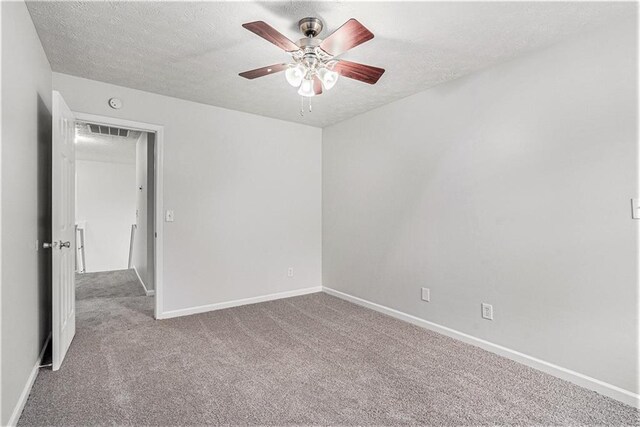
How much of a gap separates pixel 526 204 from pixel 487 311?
92 centimetres

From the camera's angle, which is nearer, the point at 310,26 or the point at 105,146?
the point at 310,26

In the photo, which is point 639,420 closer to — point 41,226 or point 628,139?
point 628,139

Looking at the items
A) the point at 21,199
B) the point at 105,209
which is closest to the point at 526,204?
the point at 21,199

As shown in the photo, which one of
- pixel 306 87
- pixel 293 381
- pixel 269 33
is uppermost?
pixel 269 33

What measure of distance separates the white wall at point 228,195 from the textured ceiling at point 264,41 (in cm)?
38

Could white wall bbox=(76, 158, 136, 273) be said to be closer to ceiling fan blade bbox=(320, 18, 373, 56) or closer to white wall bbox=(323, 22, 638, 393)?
white wall bbox=(323, 22, 638, 393)

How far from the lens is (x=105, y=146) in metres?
5.88

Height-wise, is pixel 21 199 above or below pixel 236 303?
above

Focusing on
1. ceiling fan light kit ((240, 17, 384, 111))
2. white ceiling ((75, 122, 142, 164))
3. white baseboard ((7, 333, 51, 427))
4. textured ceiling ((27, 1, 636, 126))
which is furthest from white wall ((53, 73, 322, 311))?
white ceiling ((75, 122, 142, 164))

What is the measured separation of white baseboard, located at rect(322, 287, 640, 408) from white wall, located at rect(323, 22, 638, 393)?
1.8 inches

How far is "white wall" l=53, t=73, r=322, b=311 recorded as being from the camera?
3432mm

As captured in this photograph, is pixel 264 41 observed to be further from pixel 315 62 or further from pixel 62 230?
pixel 62 230

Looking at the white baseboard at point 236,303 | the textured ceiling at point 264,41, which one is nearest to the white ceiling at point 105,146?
the textured ceiling at point 264,41

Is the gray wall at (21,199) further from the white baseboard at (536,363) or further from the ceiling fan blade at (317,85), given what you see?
the white baseboard at (536,363)
